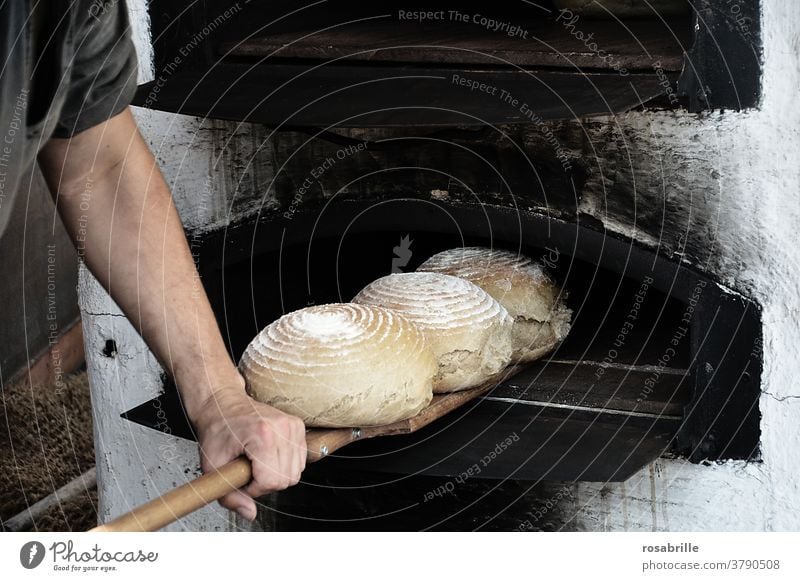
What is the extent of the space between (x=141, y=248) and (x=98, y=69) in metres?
0.22

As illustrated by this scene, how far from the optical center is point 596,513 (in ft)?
4.86

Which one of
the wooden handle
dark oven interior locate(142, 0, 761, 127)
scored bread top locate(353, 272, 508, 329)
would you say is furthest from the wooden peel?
dark oven interior locate(142, 0, 761, 127)

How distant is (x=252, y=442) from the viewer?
40.3 inches

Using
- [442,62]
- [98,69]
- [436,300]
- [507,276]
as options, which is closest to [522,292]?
[507,276]

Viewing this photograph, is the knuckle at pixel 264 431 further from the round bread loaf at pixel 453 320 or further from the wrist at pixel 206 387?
the round bread loaf at pixel 453 320

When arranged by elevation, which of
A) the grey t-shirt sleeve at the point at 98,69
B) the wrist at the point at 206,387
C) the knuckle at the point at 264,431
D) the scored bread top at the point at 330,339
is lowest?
the knuckle at the point at 264,431

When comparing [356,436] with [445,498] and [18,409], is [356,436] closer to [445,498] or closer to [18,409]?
[445,498]

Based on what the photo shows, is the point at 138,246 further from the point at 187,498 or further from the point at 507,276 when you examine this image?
the point at 507,276

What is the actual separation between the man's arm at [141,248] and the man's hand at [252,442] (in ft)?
0.09

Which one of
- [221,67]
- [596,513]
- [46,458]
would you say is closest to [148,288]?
[221,67]

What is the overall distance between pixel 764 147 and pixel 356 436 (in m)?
0.64

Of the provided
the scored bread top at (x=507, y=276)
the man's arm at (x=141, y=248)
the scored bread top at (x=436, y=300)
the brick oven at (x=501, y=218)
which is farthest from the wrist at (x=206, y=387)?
the scored bread top at (x=507, y=276)

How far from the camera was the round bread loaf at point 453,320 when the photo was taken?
1.30 m

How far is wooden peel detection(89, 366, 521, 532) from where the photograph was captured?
0.85 meters
